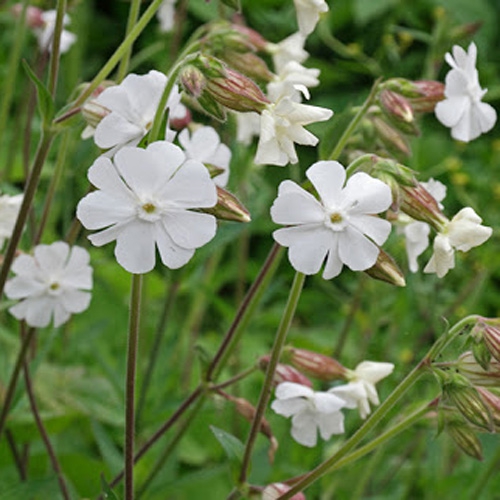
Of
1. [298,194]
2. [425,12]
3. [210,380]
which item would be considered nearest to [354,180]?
[298,194]

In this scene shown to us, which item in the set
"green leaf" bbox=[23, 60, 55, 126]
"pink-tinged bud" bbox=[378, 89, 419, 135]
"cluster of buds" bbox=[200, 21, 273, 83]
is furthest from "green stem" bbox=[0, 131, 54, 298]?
"pink-tinged bud" bbox=[378, 89, 419, 135]

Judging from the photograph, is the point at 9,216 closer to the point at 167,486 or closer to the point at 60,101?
the point at 167,486

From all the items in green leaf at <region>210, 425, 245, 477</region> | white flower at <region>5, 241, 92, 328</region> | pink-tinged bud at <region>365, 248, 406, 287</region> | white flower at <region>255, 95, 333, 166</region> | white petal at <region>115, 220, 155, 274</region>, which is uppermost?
white flower at <region>255, 95, 333, 166</region>

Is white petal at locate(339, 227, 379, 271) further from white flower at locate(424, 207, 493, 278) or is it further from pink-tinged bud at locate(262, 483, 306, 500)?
pink-tinged bud at locate(262, 483, 306, 500)

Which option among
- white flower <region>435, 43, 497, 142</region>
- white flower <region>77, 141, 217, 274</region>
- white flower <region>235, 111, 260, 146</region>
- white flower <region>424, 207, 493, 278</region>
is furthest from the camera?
white flower <region>235, 111, 260, 146</region>

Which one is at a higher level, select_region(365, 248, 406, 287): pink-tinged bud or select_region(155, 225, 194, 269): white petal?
select_region(155, 225, 194, 269): white petal

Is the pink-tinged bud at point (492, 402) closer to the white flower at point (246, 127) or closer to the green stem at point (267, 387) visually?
the green stem at point (267, 387)
